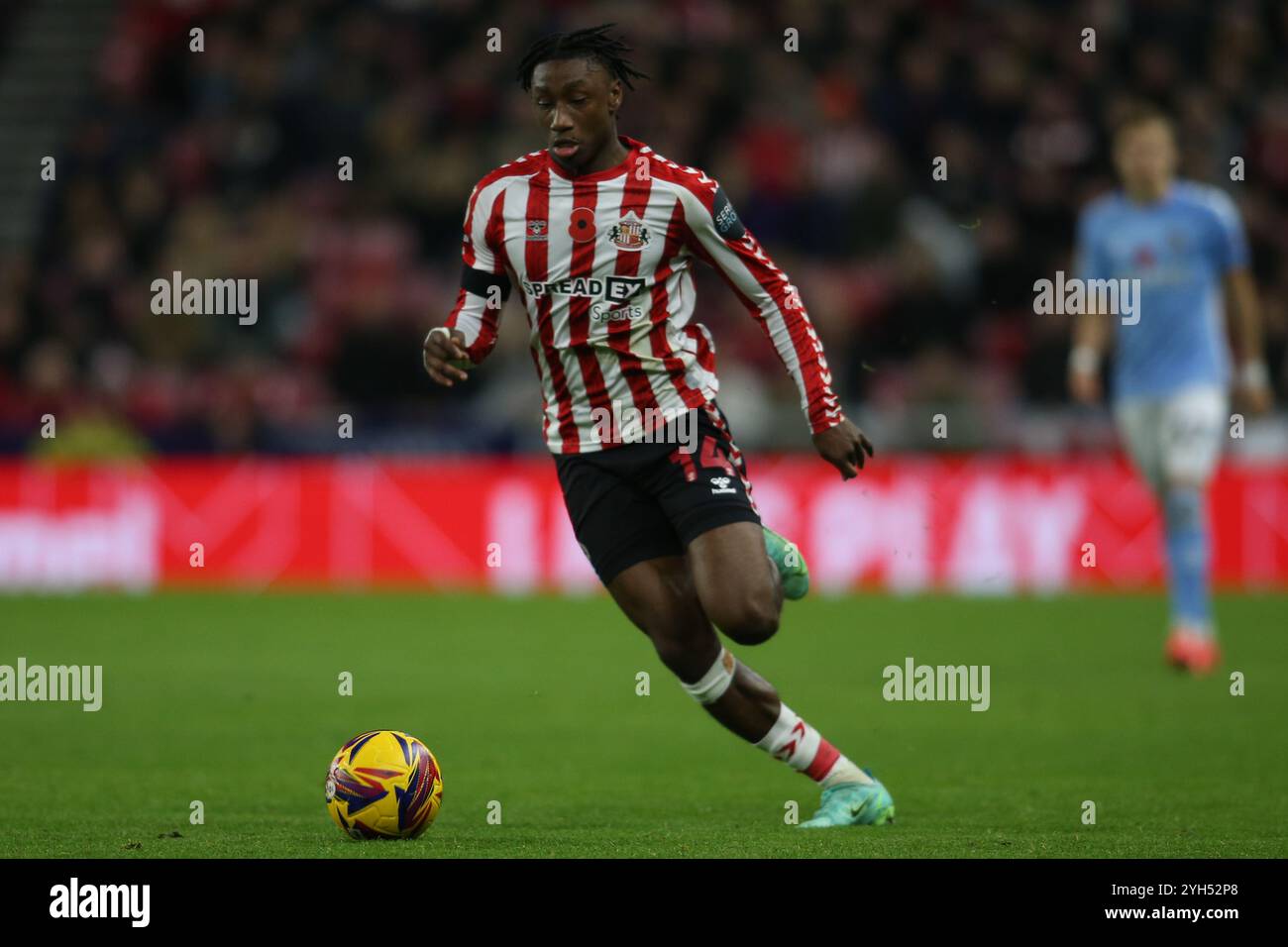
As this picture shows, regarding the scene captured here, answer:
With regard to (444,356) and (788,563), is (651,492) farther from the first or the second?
(444,356)

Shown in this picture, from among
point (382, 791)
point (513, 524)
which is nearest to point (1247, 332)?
point (382, 791)

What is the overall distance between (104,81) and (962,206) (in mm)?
9574

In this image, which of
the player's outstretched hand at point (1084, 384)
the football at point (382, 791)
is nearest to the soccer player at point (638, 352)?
the football at point (382, 791)

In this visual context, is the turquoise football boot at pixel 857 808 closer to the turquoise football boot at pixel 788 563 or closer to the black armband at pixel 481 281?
the turquoise football boot at pixel 788 563

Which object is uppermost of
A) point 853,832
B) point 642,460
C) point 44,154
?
point 44,154

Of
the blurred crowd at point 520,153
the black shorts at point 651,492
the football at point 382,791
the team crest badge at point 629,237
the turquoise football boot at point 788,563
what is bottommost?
the football at point 382,791

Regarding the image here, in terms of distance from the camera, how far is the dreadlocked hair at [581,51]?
630cm

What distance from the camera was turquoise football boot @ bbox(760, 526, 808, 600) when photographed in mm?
6465

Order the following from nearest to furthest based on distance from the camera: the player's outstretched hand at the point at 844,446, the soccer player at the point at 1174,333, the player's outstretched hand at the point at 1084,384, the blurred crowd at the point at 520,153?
1. the player's outstretched hand at the point at 844,446
2. the soccer player at the point at 1174,333
3. the player's outstretched hand at the point at 1084,384
4. the blurred crowd at the point at 520,153

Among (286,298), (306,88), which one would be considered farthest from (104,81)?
(286,298)

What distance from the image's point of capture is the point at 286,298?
62.4ft

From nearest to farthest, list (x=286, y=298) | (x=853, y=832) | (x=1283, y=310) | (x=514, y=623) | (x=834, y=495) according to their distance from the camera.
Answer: (x=853, y=832) < (x=514, y=623) < (x=834, y=495) < (x=1283, y=310) < (x=286, y=298)

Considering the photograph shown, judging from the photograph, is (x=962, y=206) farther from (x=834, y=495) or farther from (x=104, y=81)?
(x=104, y=81)

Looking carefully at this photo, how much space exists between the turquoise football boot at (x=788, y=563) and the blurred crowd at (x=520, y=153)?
10.3m
